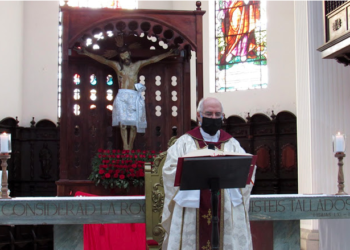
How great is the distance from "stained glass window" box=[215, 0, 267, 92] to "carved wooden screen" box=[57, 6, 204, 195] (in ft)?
15.4

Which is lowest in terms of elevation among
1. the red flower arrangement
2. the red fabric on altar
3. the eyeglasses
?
the red fabric on altar

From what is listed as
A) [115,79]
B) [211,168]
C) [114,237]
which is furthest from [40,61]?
[211,168]

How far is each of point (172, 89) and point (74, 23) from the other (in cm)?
190

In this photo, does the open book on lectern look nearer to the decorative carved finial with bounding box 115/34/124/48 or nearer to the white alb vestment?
the white alb vestment

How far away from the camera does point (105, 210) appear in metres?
4.79

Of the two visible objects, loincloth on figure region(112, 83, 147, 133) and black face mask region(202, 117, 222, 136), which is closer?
black face mask region(202, 117, 222, 136)

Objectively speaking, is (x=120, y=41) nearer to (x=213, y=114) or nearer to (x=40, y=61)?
(x=213, y=114)

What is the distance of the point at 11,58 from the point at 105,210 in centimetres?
882

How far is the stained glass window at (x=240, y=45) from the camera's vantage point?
43.5 feet

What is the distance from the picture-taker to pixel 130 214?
483 cm

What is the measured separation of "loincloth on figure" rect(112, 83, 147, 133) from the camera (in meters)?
8.33

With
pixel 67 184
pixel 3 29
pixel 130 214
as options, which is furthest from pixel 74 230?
pixel 3 29

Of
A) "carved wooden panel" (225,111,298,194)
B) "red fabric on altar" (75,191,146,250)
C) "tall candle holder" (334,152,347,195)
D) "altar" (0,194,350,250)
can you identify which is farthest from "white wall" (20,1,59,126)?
"tall candle holder" (334,152,347,195)

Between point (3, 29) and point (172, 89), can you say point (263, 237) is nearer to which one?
point (172, 89)
